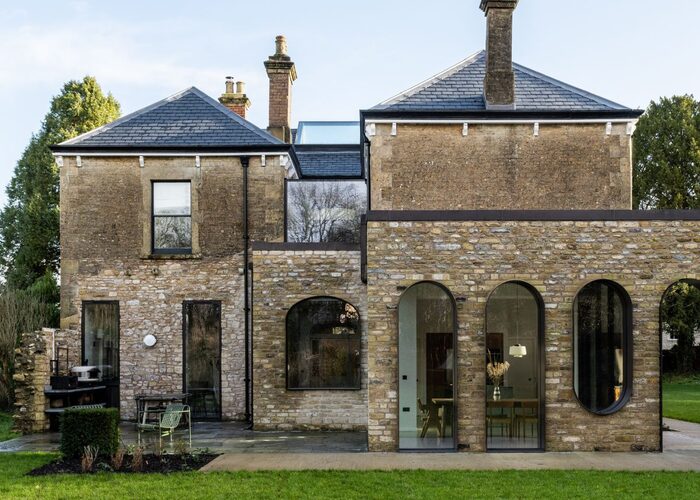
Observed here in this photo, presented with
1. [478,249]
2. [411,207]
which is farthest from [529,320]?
[411,207]

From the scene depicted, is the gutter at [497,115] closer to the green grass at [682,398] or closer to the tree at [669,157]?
the green grass at [682,398]

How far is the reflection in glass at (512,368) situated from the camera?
13.1 m

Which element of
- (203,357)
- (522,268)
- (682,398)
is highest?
(522,268)

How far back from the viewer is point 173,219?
18.9m

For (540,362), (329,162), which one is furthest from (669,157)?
(540,362)

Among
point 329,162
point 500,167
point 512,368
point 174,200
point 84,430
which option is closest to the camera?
point 84,430

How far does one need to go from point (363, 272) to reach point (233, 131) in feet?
20.0

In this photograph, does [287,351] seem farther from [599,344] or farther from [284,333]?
[599,344]

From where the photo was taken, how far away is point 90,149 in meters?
18.7

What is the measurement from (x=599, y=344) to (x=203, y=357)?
31.7 feet

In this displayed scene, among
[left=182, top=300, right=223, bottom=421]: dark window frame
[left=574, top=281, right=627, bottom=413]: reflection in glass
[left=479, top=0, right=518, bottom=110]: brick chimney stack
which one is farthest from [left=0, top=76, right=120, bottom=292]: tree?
[left=574, top=281, right=627, bottom=413]: reflection in glass

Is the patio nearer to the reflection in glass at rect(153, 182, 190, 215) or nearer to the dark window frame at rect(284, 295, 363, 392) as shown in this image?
the dark window frame at rect(284, 295, 363, 392)

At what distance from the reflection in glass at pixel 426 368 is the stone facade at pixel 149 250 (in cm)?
614

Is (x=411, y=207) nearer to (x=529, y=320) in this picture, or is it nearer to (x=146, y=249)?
(x=529, y=320)
